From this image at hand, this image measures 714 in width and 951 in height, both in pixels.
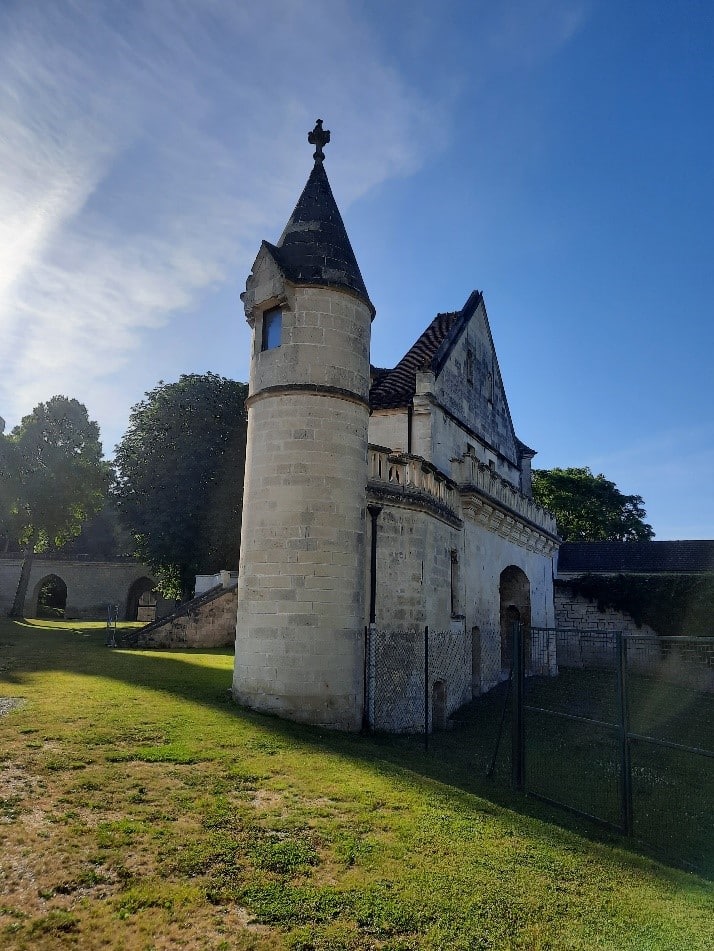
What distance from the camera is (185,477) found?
102 ft

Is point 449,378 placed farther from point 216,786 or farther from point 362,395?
point 216,786

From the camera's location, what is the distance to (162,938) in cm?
436

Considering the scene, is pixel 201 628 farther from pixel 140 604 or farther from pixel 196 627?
pixel 140 604

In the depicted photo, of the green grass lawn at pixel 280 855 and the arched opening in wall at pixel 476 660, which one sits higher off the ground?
the arched opening in wall at pixel 476 660

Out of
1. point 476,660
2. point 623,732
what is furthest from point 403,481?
point 476,660

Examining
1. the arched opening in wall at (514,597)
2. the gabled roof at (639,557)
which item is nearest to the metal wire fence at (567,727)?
the arched opening in wall at (514,597)

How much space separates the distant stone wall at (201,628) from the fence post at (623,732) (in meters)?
16.4

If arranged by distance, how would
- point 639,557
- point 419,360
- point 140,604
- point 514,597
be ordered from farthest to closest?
1. point 140,604
2. point 639,557
3. point 514,597
4. point 419,360

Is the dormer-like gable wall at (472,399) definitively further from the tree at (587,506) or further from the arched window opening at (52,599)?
the arched window opening at (52,599)

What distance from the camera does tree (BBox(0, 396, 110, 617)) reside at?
38.0 meters

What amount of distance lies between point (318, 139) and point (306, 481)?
8.03 m

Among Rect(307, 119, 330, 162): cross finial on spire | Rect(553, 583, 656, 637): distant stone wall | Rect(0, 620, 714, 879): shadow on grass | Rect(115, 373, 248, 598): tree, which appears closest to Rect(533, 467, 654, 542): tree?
Rect(553, 583, 656, 637): distant stone wall

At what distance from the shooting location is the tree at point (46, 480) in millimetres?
38031

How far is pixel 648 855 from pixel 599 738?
19.3 ft
